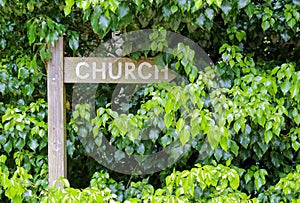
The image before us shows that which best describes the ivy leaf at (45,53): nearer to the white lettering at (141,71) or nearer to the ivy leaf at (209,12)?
the white lettering at (141,71)

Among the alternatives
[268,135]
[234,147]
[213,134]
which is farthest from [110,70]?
[268,135]

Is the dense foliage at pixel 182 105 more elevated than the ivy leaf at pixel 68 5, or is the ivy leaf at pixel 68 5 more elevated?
the ivy leaf at pixel 68 5

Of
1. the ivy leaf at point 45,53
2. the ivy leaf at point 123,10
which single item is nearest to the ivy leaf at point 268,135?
the ivy leaf at point 123,10

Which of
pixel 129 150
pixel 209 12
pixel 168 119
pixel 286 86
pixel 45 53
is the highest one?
pixel 209 12

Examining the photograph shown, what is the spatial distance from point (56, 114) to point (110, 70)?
0.33 metres

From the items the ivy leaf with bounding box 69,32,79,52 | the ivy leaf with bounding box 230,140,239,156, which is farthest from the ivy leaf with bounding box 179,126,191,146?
the ivy leaf with bounding box 69,32,79,52

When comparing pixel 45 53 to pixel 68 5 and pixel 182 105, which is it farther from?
pixel 182 105

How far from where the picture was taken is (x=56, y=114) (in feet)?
6.72

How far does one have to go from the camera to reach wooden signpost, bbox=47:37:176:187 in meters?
2.04

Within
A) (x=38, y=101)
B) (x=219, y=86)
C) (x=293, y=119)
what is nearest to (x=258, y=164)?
(x=293, y=119)

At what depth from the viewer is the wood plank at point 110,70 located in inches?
80.2

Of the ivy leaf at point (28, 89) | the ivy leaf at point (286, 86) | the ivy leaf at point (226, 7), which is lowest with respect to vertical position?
the ivy leaf at point (286, 86)

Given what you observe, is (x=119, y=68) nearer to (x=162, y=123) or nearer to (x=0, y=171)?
(x=162, y=123)

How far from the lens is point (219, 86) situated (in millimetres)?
2088
